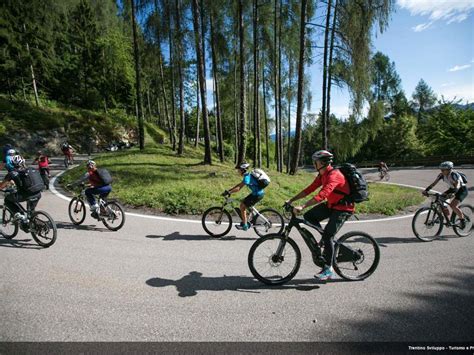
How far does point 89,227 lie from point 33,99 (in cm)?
3372

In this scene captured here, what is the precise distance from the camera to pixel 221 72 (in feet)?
69.3

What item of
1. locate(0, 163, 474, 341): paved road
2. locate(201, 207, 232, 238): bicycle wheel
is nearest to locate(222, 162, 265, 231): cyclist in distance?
locate(201, 207, 232, 238): bicycle wheel

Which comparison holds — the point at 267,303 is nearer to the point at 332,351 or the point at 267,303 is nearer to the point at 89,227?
the point at 332,351

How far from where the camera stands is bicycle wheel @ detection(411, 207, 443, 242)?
19.8 ft

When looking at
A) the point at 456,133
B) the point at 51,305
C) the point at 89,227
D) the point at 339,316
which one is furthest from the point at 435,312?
the point at 456,133

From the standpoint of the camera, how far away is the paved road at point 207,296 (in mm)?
2898

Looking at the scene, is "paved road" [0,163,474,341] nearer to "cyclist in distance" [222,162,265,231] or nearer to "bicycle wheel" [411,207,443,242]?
"bicycle wheel" [411,207,443,242]

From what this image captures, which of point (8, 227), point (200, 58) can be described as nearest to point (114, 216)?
point (8, 227)

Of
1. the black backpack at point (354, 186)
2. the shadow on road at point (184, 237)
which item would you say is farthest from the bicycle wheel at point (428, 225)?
the shadow on road at point (184, 237)

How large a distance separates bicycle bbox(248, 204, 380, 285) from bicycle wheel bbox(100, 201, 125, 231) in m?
3.90

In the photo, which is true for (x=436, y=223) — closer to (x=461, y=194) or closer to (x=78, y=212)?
(x=461, y=194)

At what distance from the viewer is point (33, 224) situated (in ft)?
17.2

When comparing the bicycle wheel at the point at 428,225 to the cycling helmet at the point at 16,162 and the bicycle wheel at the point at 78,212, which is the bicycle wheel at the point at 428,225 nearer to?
the bicycle wheel at the point at 78,212

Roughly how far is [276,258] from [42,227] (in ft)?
16.3
